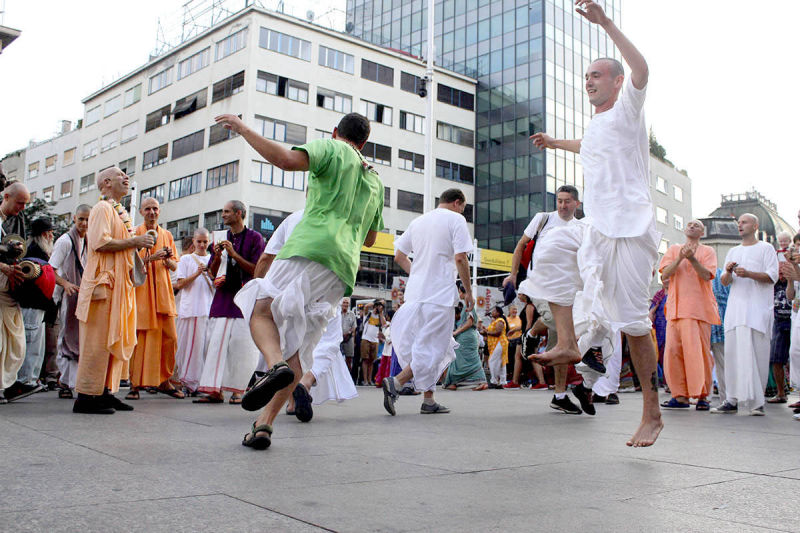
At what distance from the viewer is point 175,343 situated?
26.6ft

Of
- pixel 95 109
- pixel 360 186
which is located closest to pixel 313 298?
pixel 360 186

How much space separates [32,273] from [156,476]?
4800 mm

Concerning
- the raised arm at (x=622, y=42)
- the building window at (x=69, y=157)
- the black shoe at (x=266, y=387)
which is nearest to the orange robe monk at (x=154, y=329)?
the black shoe at (x=266, y=387)

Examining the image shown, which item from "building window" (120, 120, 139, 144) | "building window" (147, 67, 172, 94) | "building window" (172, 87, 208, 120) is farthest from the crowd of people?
"building window" (120, 120, 139, 144)

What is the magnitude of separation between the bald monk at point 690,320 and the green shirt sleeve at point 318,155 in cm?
506

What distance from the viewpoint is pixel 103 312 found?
6.01 m

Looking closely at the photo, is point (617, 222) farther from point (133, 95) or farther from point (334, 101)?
point (133, 95)

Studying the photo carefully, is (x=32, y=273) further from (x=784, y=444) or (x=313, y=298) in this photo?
(x=784, y=444)

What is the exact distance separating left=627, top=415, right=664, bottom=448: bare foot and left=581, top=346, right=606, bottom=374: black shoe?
56 cm

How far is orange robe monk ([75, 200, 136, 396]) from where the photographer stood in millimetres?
5906

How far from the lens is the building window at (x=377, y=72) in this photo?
49375mm

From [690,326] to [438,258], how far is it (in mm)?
3040

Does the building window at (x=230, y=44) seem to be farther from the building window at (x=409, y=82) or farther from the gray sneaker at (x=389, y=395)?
the gray sneaker at (x=389, y=395)

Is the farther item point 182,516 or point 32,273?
point 32,273
